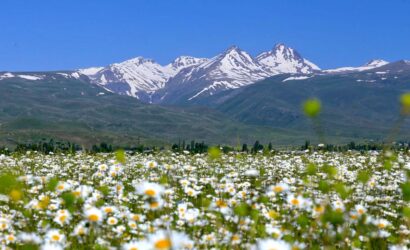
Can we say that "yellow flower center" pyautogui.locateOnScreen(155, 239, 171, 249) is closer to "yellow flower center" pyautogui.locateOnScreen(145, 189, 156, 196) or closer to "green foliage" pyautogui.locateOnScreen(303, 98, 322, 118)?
"yellow flower center" pyautogui.locateOnScreen(145, 189, 156, 196)

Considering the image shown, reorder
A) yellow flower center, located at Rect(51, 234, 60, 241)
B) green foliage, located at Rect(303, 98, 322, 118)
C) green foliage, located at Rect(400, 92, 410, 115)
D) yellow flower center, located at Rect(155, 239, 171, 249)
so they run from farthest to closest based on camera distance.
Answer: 1. yellow flower center, located at Rect(51, 234, 60, 241)
2. green foliage, located at Rect(303, 98, 322, 118)
3. green foliage, located at Rect(400, 92, 410, 115)
4. yellow flower center, located at Rect(155, 239, 171, 249)

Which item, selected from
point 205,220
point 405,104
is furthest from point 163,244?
point 205,220

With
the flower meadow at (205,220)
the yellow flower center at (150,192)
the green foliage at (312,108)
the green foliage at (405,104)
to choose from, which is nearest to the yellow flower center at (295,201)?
the flower meadow at (205,220)

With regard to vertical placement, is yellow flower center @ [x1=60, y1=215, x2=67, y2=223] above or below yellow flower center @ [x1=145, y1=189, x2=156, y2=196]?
below

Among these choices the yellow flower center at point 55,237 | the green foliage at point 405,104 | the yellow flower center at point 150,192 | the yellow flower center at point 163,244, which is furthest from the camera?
the yellow flower center at point 55,237

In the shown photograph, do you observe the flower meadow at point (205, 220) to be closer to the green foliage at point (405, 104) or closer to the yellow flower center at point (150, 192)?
the yellow flower center at point (150, 192)

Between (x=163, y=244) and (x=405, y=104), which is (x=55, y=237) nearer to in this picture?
(x=163, y=244)

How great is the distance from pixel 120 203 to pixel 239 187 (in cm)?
273

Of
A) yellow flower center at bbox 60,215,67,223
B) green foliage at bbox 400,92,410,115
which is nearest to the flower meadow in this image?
yellow flower center at bbox 60,215,67,223

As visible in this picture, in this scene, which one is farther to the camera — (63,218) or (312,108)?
(63,218)

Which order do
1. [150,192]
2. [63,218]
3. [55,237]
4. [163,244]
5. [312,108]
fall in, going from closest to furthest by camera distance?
[163,244]
[312,108]
[150,192]
[55,237]
[63,218]

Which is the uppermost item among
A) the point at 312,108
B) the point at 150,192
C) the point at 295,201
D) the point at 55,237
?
the point at 312,108

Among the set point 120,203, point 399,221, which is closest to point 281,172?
point 399,221

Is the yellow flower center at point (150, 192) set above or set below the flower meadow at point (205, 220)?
above
